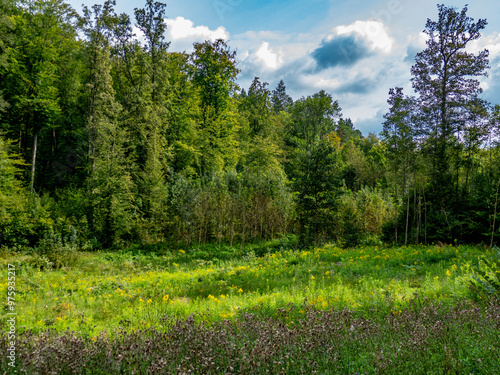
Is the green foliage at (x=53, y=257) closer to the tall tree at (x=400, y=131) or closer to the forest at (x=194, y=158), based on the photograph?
the forest at (x=194, y=158)

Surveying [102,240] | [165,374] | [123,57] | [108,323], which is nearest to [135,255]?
[102,240]

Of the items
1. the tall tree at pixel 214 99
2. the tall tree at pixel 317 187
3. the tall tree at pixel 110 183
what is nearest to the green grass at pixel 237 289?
A: the tall tree at pixel 317 187

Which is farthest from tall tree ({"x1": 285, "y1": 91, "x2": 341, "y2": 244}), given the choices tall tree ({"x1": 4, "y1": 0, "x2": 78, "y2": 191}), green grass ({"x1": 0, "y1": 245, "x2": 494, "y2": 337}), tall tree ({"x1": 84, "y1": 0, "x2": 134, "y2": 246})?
tall tree ({"x1": 4, "y1": 0, "x2": 78, "y2": 191})

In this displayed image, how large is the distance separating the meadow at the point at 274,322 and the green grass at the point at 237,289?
0.03 meters

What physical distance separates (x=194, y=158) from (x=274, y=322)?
71.2 feet

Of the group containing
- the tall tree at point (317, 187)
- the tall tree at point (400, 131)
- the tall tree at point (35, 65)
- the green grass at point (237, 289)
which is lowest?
the green grass at point (237, 289)

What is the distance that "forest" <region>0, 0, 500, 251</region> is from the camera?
14273 mm

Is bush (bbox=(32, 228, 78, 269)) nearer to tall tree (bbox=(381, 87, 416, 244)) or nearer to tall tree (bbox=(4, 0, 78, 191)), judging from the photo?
tall tree (bbox=(4, 0, 78, 191))

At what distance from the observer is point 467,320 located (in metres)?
3.35

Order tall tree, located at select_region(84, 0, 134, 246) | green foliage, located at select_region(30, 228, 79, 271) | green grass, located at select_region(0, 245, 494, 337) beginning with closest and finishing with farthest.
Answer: green grass, located at select_region(0, 245, 494, 337) < green foliage, located at select_region(30, 228, 79, 271) < tall tree, located at select_region(84, 0, 134, 246)

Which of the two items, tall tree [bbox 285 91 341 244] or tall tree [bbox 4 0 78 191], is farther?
tall tree [bbox 4 0 78 191]

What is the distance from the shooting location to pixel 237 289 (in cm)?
712

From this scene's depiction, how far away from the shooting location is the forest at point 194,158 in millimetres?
14273

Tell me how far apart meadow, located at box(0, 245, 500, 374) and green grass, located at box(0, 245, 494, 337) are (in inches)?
1.4
